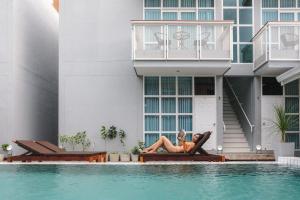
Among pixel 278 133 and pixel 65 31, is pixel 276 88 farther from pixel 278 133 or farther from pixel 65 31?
pixel 65 31

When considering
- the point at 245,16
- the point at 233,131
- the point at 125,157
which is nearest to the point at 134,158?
the point at 125,157

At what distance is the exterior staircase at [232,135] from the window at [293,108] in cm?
189

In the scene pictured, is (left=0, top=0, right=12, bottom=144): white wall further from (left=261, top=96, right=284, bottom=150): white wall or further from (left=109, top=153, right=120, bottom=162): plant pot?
(left=261, top=96, right=284, bottom=150): white wall

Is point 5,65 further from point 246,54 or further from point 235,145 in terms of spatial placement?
point 235,145

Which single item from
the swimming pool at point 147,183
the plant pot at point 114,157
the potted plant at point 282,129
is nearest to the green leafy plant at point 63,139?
the plant pot at point 114,157

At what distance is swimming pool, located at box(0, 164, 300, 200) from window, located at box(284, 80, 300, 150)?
6572 millimetres

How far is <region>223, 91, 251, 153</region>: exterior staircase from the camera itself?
21.0m

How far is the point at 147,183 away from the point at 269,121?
11061 mm

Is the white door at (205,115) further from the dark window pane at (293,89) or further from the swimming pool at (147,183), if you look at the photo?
the swimming pool at (147,183)

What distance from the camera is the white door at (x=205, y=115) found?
20.5 metres

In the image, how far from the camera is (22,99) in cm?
2117

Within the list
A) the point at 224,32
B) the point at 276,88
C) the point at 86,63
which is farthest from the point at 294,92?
the point at 86,63

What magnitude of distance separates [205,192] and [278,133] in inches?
471

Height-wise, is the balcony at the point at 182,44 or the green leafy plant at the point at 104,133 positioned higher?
the balcony at the point at 182,44
